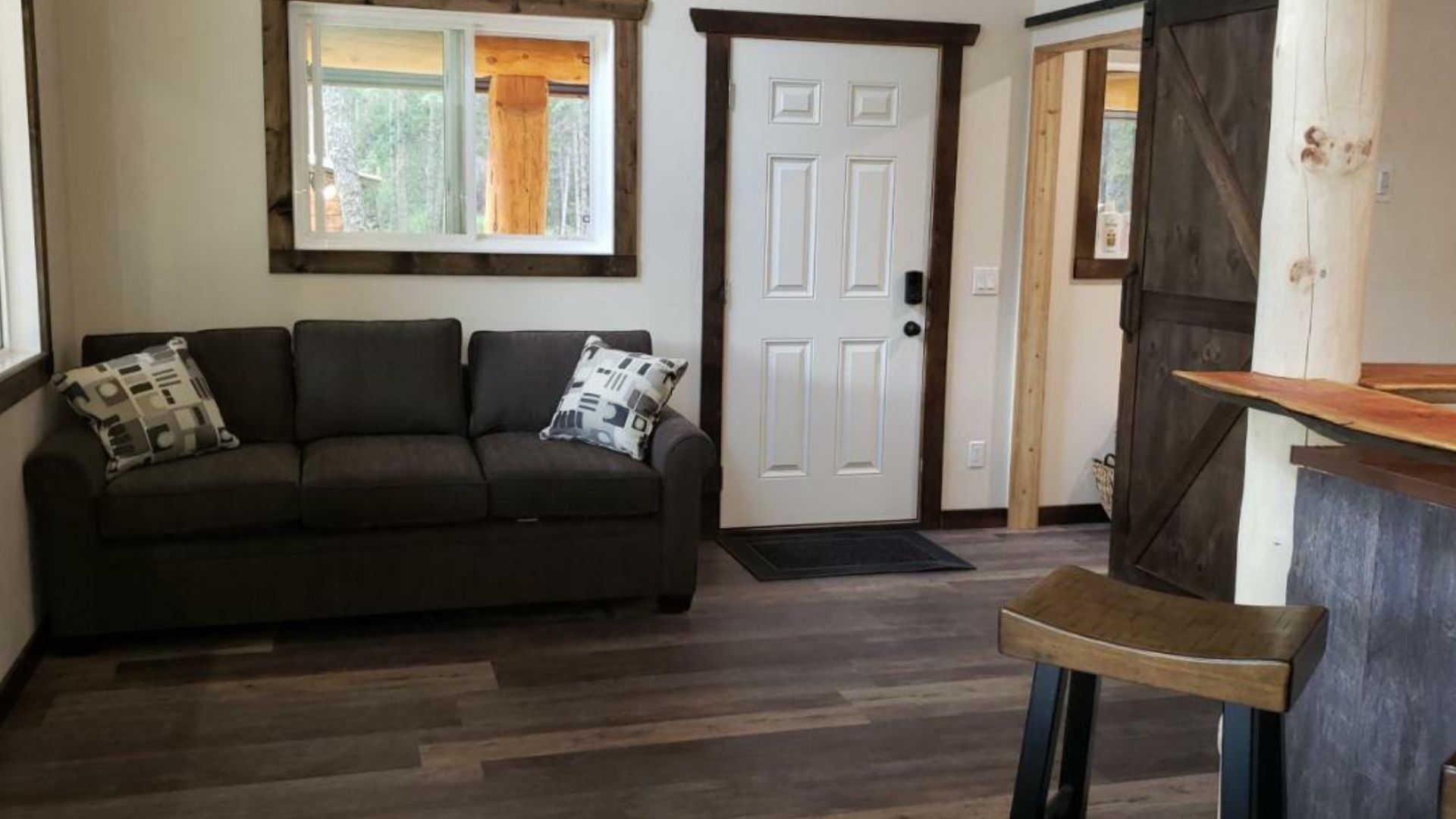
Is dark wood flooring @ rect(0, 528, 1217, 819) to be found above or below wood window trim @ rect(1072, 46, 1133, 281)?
below

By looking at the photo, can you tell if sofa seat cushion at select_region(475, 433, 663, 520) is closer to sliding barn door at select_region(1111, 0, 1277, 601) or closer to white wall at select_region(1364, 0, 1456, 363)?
sliding barn door at select_region(1111, 0, 1277, 601)

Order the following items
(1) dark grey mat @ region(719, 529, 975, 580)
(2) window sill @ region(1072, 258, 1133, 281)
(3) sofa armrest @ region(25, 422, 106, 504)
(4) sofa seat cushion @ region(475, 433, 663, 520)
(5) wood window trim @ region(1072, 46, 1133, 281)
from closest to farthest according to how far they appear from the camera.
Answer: (3) sofa armrest @ region(25, 422, 106, 504) → (4) sofa seat cushion @ region(475, 433, 663, 520) → (1) dark grey mat @ region(719, 529, 975, 580) → (5) wood window trim @ region(1072, 46, 1133, 281) → (2) window sill @ region(1072, 258, 1133, 281)

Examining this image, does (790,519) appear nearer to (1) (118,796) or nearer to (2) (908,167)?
(2) (908,167)

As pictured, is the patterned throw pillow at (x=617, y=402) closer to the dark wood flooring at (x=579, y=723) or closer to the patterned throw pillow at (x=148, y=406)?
the dark wood flooring at (x=579, y=723)

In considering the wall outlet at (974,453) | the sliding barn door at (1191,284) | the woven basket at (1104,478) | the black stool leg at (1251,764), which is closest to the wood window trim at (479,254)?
the wall outlet at (974,453)

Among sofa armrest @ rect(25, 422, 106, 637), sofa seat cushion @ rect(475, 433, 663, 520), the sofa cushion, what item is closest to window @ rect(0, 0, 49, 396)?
sofa armrest @ rect(25, 422, 106, 637)

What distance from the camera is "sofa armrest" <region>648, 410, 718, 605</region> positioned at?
13.6 feet

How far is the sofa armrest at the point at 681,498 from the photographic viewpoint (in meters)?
4.16

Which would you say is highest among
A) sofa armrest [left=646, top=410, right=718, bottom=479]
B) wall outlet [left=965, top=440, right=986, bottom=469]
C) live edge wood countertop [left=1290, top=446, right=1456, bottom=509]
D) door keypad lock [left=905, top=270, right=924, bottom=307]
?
door keypad lock [left=905, top=270, right=924, bottom=307]

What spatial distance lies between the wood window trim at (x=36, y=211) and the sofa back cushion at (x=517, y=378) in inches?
52.0

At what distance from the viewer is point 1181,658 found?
1.93 meters

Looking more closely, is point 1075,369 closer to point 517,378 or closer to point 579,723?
point 517,378

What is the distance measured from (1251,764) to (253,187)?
3742mm

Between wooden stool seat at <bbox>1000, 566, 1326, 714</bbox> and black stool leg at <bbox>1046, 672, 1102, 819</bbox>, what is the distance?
218 millimetres
